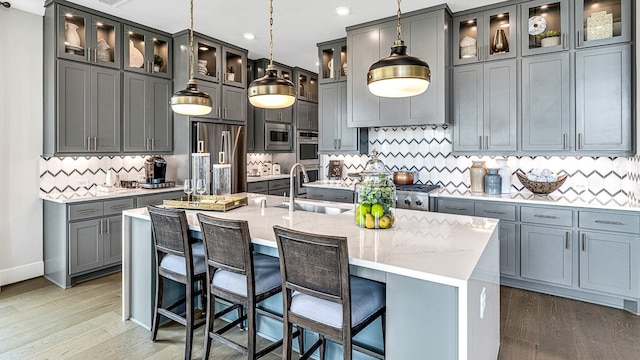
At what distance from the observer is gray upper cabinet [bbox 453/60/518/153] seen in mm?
3859

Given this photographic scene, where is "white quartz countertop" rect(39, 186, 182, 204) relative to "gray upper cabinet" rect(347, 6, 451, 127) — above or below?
below

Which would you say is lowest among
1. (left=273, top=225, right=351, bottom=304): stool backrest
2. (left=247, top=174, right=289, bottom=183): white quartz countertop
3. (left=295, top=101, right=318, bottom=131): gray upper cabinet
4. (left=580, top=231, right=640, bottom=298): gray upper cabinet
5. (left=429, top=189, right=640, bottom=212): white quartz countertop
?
(left=580, top=231, right=640, bottom=298): gray upper cabinet

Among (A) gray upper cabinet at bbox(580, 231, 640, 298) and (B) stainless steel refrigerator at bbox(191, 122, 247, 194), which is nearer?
(A) gray upper cabinet at bbox(580, 231, 640, 298)

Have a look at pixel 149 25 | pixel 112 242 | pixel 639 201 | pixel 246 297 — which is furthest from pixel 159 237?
pixel 639 201

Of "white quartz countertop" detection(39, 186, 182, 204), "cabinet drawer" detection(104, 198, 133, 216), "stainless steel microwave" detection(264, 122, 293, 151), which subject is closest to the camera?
"white quartz countertop" detection(39, 186, 182, 204)

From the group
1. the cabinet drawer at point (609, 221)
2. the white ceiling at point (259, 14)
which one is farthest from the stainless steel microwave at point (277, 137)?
the cabinet drawer at point (609, 221)

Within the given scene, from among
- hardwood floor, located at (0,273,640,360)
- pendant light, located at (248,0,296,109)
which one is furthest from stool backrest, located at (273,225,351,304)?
pendant light, located at (248,0,296,109)

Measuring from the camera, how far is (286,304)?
6.09 feet

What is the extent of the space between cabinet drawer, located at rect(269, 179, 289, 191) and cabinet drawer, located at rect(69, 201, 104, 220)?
2.75m

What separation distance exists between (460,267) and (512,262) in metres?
2.51

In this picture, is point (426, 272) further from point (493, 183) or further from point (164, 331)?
point (493, 183)

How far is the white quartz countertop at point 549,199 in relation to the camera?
3.17 metres

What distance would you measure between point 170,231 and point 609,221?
139 inches

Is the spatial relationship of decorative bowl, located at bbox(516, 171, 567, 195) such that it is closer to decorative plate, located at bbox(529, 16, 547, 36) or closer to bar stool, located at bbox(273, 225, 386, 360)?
decorative plate, located at bbox(529, 16, 547, 36)
